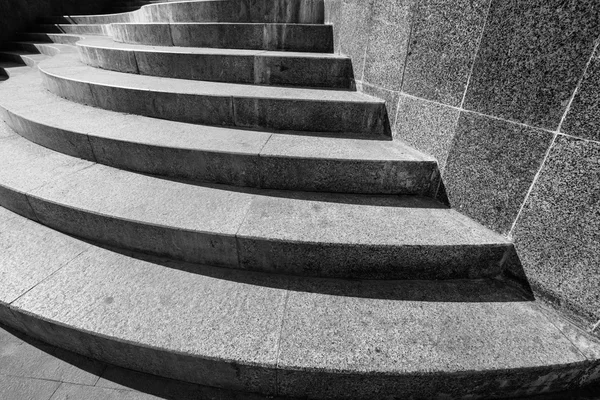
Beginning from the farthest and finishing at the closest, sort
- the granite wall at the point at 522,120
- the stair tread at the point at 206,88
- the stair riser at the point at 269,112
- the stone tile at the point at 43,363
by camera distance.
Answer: the stair tread at the point at 206,88 → the stair riser at the point at 269,112 → the stone tile at the point at 43,363 → the granite wall at the point at 522,120

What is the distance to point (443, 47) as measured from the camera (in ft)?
9.14

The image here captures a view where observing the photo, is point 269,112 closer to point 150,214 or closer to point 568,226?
point 150,214

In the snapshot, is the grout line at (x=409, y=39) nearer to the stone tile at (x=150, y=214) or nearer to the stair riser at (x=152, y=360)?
the stone tile at (x=150, y=214)

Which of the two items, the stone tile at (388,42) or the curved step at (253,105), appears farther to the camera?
the curved step at (253,105)

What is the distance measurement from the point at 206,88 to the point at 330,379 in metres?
3.92

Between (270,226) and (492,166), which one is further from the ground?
(492,166)

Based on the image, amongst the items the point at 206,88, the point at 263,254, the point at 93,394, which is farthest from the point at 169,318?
the point at 206,88

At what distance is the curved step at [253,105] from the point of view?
12.1ft

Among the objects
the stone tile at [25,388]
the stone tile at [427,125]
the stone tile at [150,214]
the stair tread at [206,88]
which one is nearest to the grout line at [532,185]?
the stone tile at [427,125]

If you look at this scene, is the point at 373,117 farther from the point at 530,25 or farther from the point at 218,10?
the point at 218,10

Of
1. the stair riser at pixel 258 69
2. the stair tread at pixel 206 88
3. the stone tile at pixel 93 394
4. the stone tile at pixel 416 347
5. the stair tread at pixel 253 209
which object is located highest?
the stair riser at pixel 258 69

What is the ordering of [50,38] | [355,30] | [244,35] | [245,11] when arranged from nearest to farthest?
[355,30], [244,35], [245,11], [50,38]

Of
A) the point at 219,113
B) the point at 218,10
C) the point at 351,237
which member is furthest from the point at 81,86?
the point at 351,237

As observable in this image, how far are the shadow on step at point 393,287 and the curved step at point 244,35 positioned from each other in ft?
13.9
